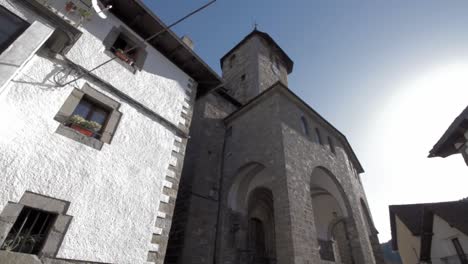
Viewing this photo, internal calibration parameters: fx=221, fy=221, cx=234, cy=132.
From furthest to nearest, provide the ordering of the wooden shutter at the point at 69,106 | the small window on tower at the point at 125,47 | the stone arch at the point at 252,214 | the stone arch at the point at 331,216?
the stone arch at the point at 331,216, the stone arch at the point at 252,214, the small window on tower at the point at 125,47, the wooden shutter at the point at 69,106

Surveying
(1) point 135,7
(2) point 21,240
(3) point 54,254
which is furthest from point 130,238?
(1) point 135,7

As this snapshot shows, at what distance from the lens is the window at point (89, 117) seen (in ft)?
14.6

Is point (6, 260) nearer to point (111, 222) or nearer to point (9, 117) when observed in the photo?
point (111, 222)

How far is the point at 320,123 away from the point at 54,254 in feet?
38.0

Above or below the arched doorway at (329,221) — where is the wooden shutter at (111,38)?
above

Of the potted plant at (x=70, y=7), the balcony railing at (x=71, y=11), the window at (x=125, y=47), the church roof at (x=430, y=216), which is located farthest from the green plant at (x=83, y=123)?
the church roof at (x=430, y=216)

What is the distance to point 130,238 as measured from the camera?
175 inches

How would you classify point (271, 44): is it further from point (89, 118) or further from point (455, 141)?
point (89, 118)

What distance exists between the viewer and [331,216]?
13172mm

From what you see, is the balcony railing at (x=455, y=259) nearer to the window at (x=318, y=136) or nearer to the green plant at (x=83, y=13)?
the window at (x=318, y=136)

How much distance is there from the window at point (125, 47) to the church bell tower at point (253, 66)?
1022 centimetres

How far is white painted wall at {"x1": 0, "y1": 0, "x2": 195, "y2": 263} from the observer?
3717 mm

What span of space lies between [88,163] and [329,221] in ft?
43.1

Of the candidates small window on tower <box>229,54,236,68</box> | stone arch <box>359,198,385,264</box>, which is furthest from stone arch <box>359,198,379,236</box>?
small window on tower <box>229,54,236,68</box>
